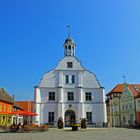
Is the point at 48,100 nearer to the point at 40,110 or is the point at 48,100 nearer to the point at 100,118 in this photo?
the point at 40,110

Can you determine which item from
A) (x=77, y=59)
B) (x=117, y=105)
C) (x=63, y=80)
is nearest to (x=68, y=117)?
(x=63, y=80)

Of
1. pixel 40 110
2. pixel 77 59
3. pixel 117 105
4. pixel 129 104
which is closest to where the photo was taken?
pixel 40 110

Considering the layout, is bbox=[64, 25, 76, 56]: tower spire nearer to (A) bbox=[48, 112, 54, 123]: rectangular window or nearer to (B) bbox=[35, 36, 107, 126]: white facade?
(B) bbox=[35, 36, 107, 126]: white facade

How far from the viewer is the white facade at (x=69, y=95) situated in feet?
128

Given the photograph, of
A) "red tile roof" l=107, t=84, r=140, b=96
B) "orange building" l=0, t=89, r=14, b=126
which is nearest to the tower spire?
"orange building" l=0, t=89, r=14, b=126

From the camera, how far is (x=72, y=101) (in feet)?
131

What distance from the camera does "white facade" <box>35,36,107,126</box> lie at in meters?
39.2

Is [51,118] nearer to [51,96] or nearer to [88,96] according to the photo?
[51,96]

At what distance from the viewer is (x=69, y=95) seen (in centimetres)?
4038

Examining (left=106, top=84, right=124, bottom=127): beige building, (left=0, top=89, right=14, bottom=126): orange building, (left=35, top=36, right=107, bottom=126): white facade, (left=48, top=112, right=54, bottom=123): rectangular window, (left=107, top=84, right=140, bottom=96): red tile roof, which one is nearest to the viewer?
(left=48, top=112, right=54, bottom=123): rectangular window

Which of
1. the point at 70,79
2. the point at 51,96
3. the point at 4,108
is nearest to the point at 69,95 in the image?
the point at 70,79

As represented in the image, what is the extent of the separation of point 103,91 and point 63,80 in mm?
6656

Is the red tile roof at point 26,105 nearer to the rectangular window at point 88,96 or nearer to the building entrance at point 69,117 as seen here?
the building entrance at point 69,117

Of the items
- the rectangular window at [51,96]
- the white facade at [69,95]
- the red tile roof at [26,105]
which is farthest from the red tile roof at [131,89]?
the red tile roof at [26,105]
